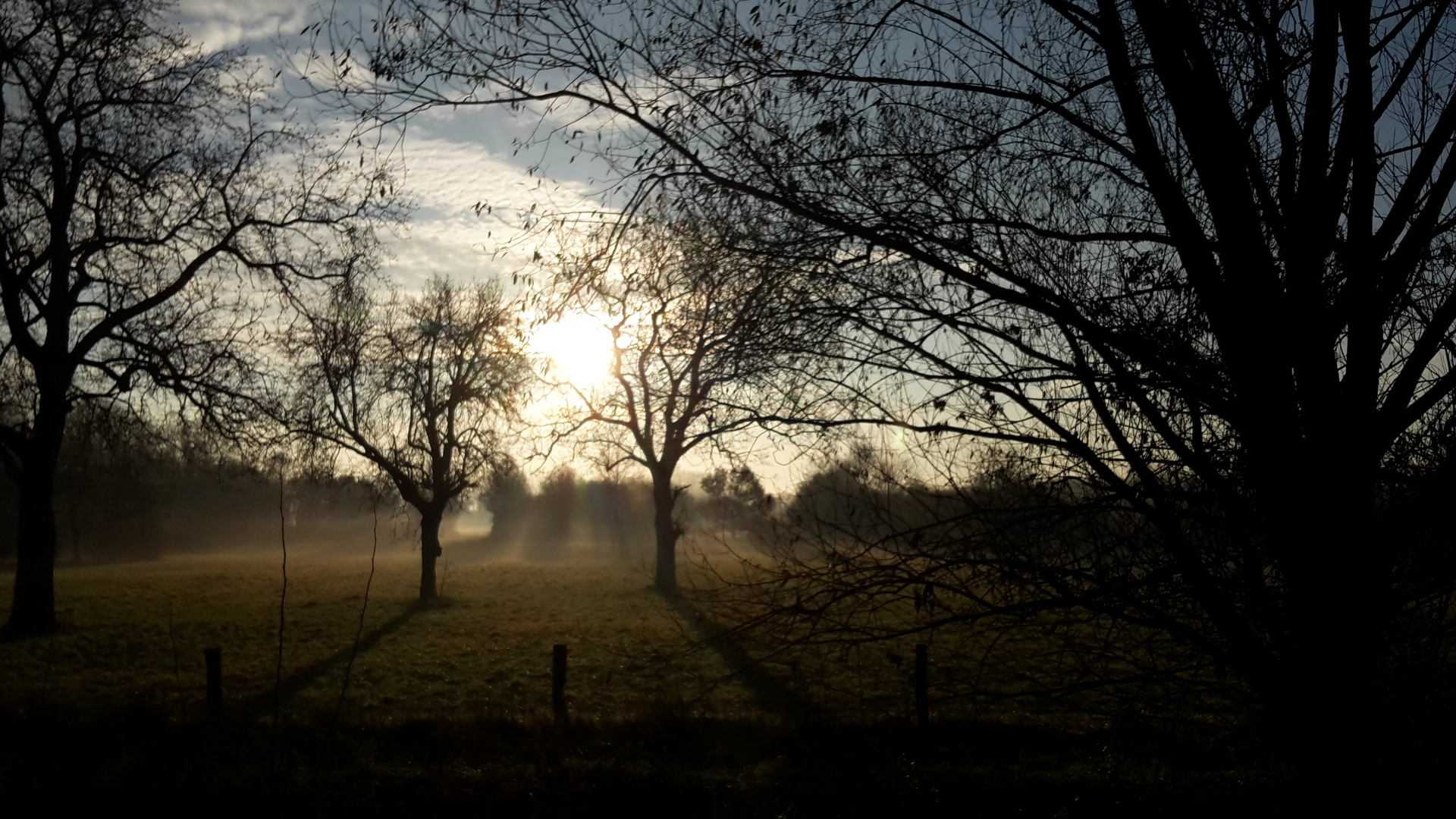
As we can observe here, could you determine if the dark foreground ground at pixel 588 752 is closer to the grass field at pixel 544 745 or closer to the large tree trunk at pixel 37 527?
the grass field at pixel 544 745

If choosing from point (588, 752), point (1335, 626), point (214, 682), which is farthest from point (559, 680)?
point (1335, 626)

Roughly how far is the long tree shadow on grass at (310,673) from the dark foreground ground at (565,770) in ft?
2.86

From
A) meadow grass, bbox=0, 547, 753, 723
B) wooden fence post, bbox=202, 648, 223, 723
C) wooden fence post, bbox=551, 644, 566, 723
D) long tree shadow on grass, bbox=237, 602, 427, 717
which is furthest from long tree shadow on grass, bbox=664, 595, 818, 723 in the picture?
wooden fence post, bbox=202, 648, 223, 723

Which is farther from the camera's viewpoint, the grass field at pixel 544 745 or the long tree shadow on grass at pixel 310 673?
the long tree shadow on grass at pixel 310 673

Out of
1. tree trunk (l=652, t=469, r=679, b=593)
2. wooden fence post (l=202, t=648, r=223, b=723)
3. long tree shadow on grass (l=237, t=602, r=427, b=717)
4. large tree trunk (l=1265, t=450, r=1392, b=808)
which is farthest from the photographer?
tree trunk (l=652, t=469, r=679, b=593)

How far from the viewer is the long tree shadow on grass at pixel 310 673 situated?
11.4m

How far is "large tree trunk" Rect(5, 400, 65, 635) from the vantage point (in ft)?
56.0

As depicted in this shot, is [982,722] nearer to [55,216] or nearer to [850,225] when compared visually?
[850,225]

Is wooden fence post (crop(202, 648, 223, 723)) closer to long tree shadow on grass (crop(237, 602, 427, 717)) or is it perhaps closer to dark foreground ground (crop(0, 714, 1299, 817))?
long tree shadow on grass (crop(237, 602, 427, 717))

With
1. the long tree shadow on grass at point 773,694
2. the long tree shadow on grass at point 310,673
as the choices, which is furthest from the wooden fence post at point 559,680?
the long tree shadow on grass at point 310,673

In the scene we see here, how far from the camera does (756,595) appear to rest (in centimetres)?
462

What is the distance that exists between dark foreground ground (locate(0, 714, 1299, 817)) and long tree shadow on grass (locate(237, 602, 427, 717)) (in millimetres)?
873

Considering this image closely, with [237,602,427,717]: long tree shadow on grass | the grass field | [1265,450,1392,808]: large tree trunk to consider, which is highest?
[1265,450,1392,808]: large tree trunk

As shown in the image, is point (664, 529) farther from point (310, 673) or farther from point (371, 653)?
point (310, 673)
